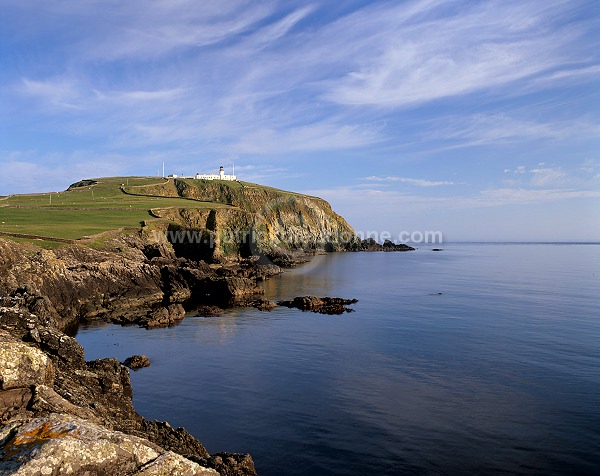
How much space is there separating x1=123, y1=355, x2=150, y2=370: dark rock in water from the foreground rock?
539 inches

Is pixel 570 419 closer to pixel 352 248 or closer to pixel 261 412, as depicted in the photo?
pixel 261 412

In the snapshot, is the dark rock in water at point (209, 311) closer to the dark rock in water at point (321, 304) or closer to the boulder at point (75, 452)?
the dark rock in water at point (321, 304)

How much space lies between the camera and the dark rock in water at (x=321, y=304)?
5056cm

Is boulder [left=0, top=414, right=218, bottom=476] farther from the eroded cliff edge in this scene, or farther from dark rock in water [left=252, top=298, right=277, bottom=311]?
dark rock in water [left=252, top=298, right=277, bottom=311]

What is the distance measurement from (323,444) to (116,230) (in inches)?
2480

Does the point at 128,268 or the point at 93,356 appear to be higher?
the point at 128,268

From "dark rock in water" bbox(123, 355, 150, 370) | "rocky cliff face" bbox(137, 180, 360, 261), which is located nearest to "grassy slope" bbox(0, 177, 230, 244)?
"rocky cliff face" bbox(137, 180, 360, 261)

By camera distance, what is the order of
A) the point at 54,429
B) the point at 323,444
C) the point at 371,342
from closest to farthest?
the point at 54,429
the point at 323,444
the point at 371,342

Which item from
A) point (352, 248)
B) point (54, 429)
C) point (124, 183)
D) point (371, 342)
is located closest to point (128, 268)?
point (371, 342)

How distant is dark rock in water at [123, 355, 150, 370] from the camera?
29.4 m

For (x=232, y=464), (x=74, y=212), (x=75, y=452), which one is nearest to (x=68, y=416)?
(x=75, y=452)

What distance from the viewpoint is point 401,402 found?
2278 centimetres

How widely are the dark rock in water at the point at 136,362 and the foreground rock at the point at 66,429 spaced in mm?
13679

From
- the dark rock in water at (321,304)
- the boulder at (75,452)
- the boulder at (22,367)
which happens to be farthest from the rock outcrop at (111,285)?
the boulder at (75,452)
